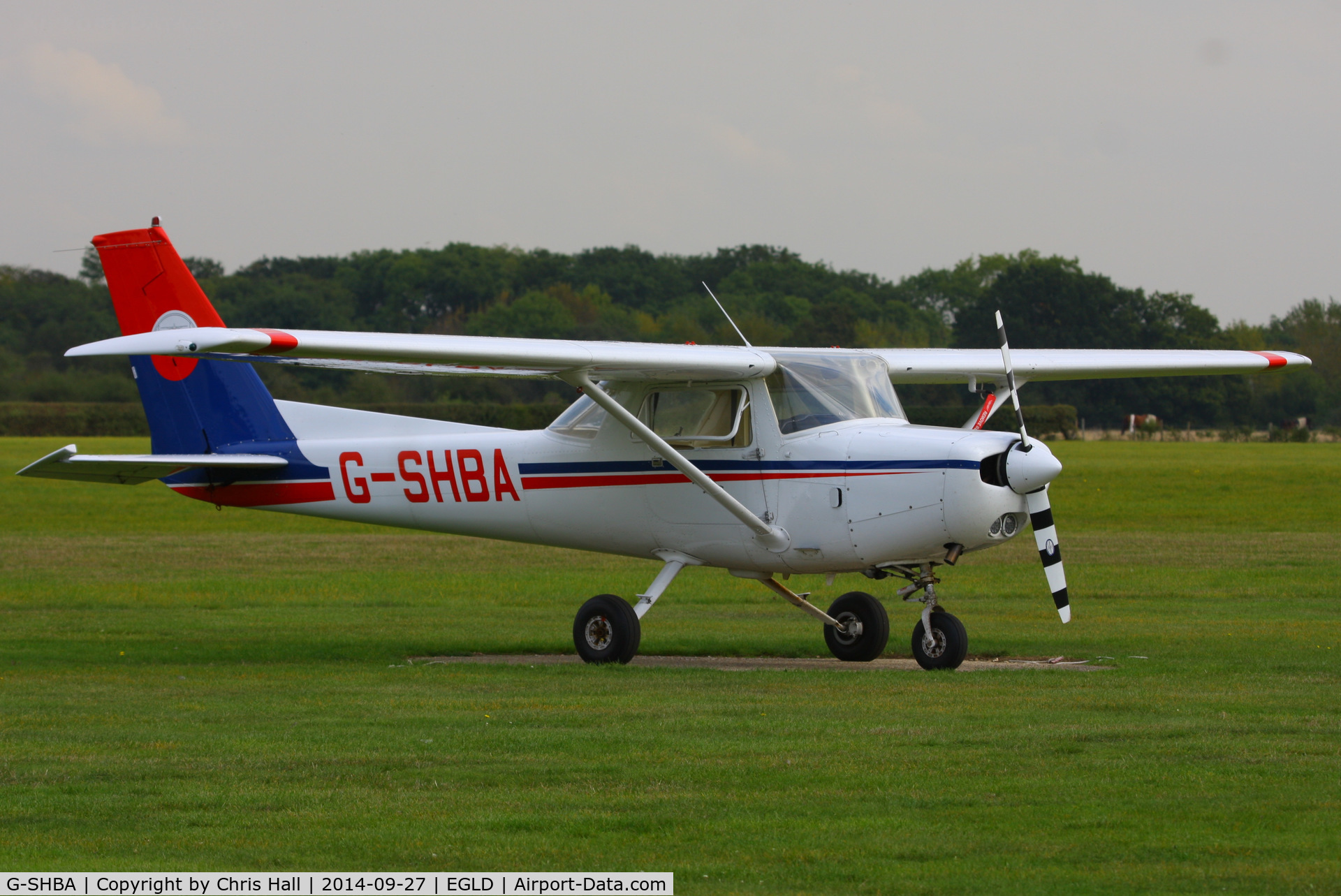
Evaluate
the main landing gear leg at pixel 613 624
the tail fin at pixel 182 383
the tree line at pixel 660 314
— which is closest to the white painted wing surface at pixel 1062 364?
the main landing gear leg at pixel 613 624

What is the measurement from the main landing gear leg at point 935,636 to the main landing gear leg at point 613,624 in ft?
6.23

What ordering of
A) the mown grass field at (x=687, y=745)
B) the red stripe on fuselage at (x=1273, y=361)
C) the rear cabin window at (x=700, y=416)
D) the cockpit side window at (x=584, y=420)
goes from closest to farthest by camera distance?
the mown grass field at (x=687, y=745)
the rear cabin window at (x=700, y=416)
the cockpit side window at (x=584, y=420)
the red stripe on fuselage at (x=1273, y=361)

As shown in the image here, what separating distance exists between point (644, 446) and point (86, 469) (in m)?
4.71

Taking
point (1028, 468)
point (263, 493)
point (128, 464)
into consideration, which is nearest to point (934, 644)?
point (1028, 468)

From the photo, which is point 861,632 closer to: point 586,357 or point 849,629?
point 849,629

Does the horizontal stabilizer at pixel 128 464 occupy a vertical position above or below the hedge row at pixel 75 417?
below

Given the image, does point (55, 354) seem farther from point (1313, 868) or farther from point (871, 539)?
point (1313, 868)

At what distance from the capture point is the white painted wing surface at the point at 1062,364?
1441cm

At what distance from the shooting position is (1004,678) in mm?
11602

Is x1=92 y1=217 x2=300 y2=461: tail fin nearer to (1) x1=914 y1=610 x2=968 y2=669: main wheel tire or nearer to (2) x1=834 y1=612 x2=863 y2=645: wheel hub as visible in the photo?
(2) x1=834 y1=612 x2=863 y2=645: wheel hub

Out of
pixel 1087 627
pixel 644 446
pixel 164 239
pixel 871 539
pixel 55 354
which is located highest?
pixel 55 354

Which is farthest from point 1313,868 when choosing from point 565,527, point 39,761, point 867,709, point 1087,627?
point 1087,627

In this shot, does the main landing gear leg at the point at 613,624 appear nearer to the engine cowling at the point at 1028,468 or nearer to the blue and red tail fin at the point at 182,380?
the engine cowling at the point at 1028,468

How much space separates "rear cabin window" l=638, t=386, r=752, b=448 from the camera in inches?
505
